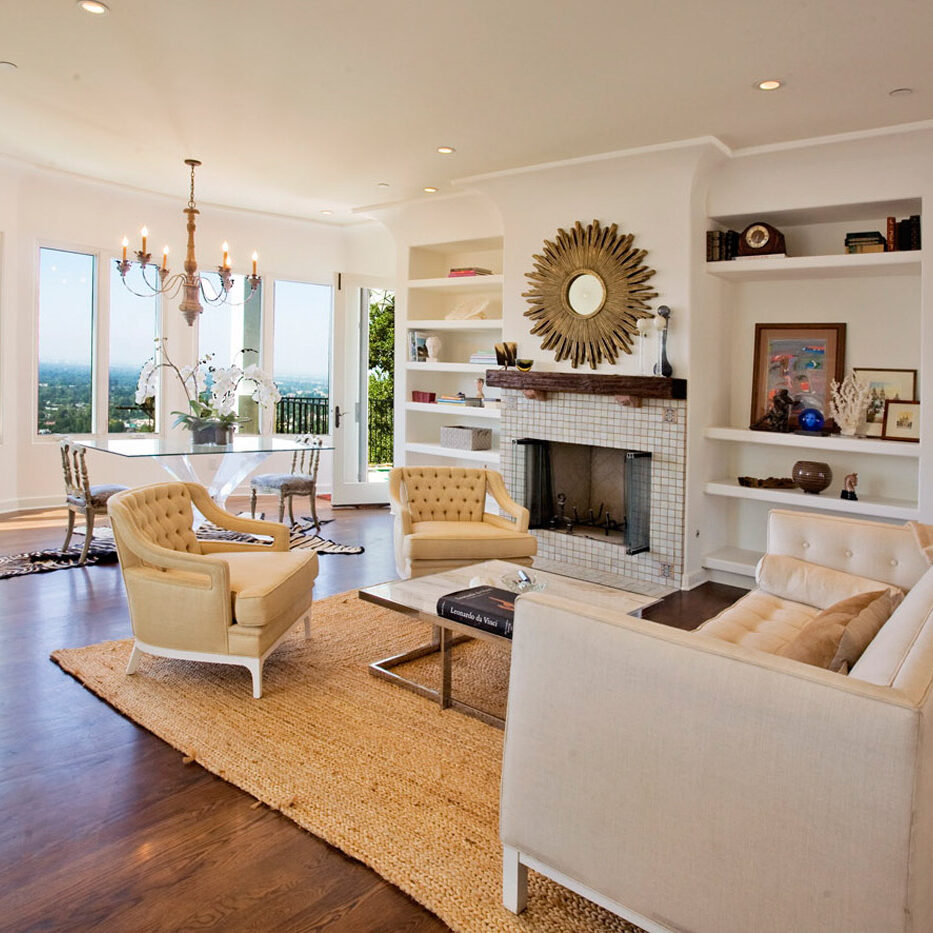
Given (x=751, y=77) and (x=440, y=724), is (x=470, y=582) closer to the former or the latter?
(x=440, y=724)

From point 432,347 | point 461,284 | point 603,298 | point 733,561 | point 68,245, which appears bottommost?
point 733,561

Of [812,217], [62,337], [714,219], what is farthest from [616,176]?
[62,337]

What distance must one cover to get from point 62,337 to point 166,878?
615 cm

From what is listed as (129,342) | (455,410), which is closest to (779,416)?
(455,410)

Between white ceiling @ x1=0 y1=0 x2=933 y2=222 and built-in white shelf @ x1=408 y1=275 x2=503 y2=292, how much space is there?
3.52ft

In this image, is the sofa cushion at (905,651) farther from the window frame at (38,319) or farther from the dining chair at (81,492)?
the window frame at (38,319)

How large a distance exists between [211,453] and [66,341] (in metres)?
2.94

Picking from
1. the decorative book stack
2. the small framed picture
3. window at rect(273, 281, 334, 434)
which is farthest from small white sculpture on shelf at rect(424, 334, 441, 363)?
the small framed picture

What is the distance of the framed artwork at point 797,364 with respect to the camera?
5.00 m

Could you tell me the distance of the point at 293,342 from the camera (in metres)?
8.38

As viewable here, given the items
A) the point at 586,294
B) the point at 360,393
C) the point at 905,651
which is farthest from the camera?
the point at 360,393

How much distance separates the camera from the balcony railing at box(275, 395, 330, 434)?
833 centimetres

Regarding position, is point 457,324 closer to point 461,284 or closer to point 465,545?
point 461,284

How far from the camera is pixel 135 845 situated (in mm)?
2189
